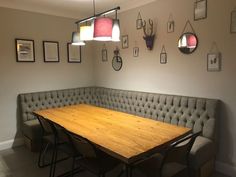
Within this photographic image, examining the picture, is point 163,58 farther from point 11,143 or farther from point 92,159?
point 11,143

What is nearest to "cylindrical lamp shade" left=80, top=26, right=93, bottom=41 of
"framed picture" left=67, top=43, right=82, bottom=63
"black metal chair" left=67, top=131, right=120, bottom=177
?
"black metal chair" left=67, top=131, right=120, bottom=177

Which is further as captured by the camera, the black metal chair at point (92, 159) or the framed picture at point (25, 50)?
the framed picture at point (25, 50)

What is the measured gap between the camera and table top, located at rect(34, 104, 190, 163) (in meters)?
1.74

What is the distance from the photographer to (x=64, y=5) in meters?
3.81

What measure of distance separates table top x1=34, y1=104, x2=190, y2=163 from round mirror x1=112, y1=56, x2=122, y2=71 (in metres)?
1.36

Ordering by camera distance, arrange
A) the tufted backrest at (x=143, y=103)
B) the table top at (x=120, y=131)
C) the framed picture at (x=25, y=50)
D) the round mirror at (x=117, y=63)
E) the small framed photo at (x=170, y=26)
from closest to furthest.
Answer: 1. the table top at (x=120, y=131)
2. the tufted backrest at (x=143, y=103)
3. the small framed photo at (x=170, y=26)
4. the framed picture at (x=25, y=50)
5. the round mirror at (x=117, y=63)

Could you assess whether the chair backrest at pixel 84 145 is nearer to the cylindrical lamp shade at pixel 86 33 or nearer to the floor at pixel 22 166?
the floor at pixel 22 166

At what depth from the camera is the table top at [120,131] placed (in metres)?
1.74

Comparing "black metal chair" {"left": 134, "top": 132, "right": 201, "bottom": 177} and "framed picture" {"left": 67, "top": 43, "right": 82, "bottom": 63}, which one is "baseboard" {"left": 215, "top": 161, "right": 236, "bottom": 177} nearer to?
"black metal chair" {"left": 134, "top": 132, "right": 201, "bottom": 177}

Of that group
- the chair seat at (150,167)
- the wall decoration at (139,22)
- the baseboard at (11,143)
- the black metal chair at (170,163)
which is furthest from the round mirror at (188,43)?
the baseboard at (11,143)

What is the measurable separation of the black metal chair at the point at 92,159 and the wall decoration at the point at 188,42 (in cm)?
191

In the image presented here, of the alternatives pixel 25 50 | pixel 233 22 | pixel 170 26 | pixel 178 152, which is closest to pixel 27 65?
pixel 25 50

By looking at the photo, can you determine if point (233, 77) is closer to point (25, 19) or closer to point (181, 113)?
point (181, 113)

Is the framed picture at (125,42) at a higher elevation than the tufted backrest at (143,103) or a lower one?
higher
